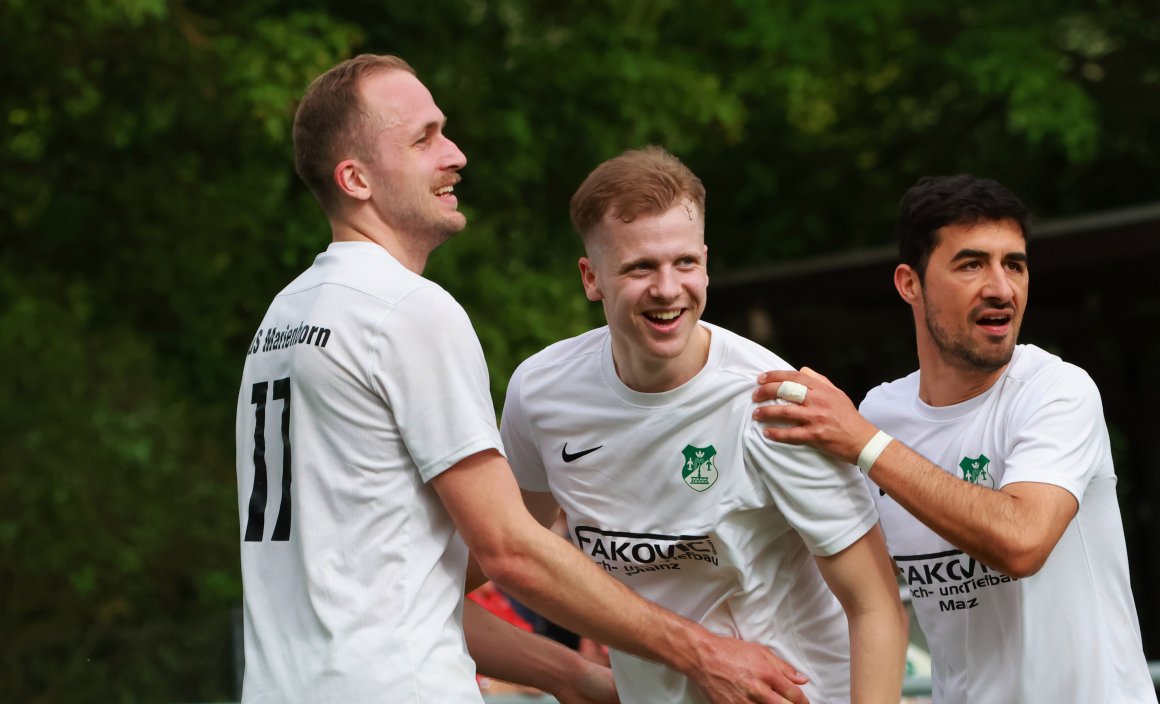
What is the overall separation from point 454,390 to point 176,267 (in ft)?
25.1

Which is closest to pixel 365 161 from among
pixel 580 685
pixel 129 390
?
pixel 580 685

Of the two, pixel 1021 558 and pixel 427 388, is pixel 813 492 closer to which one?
pixel 1021 558

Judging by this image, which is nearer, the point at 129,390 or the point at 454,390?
the point at 454,390

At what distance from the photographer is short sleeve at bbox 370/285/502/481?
3.27 m

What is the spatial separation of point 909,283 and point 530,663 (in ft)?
4.66

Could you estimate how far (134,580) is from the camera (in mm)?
10406

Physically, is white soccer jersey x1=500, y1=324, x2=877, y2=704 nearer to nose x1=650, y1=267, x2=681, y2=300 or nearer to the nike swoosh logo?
the nike swoosh logo

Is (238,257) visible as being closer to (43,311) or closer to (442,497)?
(43,311)

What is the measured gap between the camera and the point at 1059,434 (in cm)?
385

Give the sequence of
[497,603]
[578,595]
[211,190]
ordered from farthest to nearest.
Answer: [211,190] < [497,603] < [578,595]

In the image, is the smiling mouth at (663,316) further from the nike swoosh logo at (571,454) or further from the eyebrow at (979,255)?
the eyebrow at (979,255)

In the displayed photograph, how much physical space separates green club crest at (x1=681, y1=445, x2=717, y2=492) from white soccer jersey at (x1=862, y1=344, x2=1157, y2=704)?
25.1 inches

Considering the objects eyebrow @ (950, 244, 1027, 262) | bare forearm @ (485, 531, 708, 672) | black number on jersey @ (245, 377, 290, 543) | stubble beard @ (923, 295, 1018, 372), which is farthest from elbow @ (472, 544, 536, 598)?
eyebrow @ (950, 244, 1027, 262)

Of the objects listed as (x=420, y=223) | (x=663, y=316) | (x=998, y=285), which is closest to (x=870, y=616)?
(x=663, y=316)
